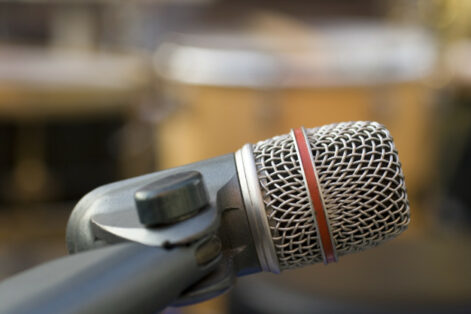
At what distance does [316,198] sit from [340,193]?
2 centimetres

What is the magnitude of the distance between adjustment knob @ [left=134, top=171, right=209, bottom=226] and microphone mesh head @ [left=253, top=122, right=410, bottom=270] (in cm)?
6

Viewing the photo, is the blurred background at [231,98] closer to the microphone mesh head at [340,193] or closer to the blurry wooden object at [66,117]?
the blurry wooden object at [66,117]

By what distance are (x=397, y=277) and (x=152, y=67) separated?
1520mm

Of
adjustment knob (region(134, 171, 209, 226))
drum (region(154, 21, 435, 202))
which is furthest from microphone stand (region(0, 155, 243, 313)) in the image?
→ drum (region(154, 21, 435, 202))

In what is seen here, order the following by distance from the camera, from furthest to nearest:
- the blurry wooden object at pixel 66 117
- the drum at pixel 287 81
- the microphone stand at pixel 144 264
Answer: the blurry wooden object at pixel 66 117, the drum at pixel 287 81, the microphone stand at pixel 144 264

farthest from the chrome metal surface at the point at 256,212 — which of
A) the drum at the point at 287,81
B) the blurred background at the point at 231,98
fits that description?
the drum at the point at 287,81

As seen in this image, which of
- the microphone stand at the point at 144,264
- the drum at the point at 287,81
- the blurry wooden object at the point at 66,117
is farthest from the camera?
the blurry wooden object at the point at 66,117

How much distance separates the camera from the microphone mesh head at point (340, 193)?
18.3 inches

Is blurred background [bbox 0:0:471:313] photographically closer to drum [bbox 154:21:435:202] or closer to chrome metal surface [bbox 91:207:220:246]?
drum [bbox 154:21:435:202]

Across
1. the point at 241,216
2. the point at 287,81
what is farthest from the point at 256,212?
the point at 287,81

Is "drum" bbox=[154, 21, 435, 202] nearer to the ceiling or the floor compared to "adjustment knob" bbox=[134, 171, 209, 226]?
nearer to the floor

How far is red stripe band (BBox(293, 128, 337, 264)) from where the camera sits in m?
0.46

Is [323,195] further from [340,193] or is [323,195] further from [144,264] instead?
[144,264]

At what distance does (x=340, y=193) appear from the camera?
0.47m
